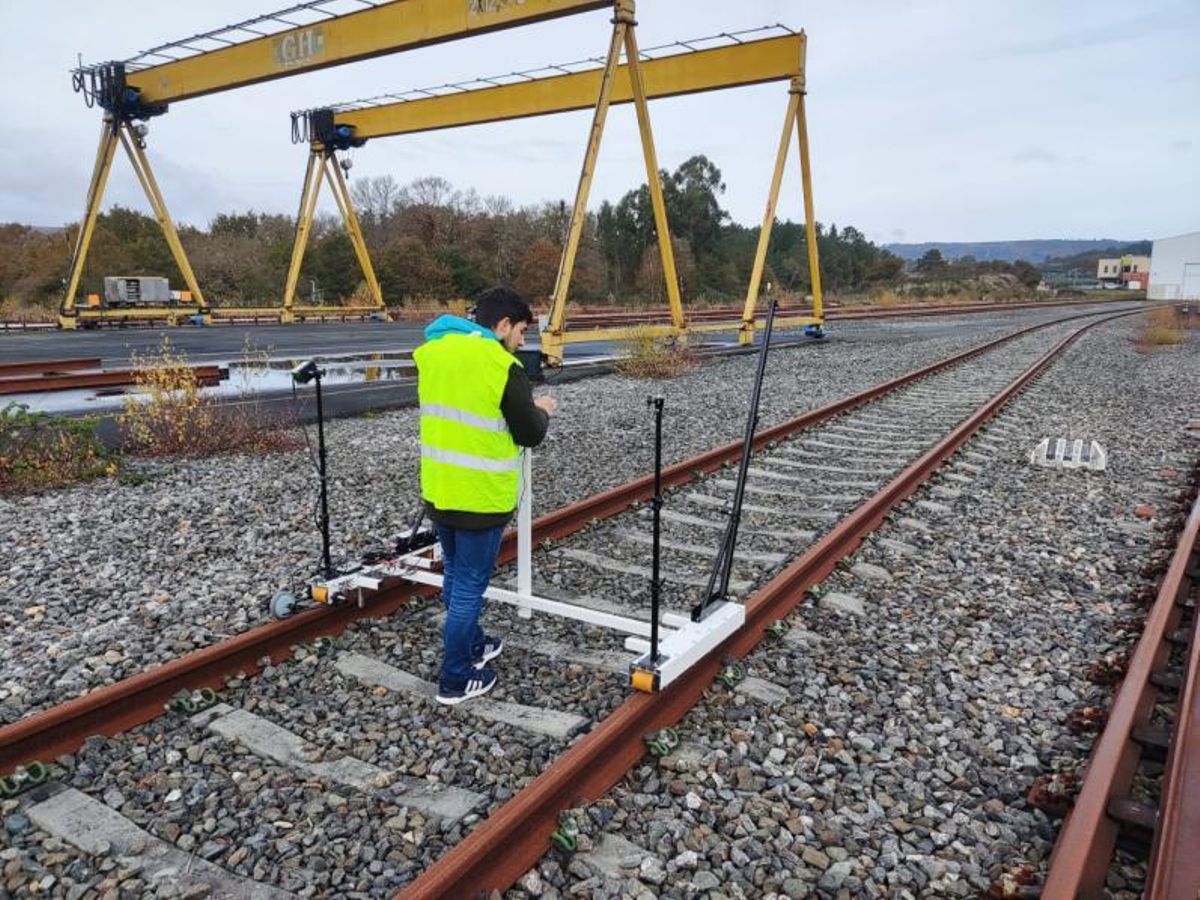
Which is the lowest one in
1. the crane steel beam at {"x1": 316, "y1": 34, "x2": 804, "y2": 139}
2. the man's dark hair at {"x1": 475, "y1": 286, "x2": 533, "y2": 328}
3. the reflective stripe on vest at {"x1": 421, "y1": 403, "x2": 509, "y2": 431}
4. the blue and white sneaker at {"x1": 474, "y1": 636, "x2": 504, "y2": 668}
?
the blue and white sneaker at {"x1": 474, "y1": 636, "x2": 504, "y2": 668}

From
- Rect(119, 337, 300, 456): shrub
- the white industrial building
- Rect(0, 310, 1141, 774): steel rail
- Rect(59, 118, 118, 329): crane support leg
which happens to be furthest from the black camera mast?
the white industrial building

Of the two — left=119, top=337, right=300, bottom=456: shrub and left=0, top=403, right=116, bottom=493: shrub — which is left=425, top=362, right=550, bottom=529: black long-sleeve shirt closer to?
left=0, top=403, right=116, bottom=493: shrub

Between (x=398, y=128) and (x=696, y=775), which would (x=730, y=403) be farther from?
(x=398, y=128)

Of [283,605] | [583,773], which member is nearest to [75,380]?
[283,605]

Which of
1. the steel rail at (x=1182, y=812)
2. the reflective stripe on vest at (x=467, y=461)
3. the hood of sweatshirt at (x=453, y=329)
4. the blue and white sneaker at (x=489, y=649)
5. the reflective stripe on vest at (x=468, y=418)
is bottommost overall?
the blue and white sneaker at (x=489, y=649)

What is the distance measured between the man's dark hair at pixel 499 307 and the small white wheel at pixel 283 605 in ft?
5.99

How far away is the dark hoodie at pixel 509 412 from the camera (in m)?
3.27

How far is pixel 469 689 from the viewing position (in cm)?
353

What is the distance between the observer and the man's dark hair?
3.40 m

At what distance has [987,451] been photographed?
8.24 meters

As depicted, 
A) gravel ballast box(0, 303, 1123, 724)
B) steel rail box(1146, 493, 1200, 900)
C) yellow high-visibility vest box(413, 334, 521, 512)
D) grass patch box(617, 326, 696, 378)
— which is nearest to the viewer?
steel rail box(1146, 493, 1200, 900)

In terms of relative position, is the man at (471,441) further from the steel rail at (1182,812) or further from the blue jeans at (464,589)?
the steel rail at (1182,812)

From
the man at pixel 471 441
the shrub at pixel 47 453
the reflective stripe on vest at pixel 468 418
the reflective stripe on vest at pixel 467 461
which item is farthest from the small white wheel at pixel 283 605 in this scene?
the shrub at pixel 47 453

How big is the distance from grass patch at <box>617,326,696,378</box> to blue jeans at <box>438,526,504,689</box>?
1061 cm
